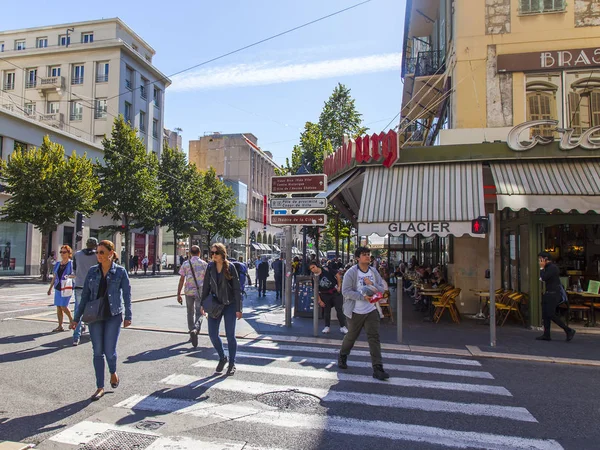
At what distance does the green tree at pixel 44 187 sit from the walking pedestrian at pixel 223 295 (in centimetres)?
2129

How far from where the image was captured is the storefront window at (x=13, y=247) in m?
28.7

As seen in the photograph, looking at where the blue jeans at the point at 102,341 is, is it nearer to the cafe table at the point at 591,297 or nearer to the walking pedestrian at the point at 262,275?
the cafe table at the point at 591,297

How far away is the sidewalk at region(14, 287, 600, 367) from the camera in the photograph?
8297 millimetres

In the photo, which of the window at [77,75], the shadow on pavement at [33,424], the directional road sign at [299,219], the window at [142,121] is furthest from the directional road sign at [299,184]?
the window at [77,75]

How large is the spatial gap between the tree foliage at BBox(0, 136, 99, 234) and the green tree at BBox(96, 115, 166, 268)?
19.1 feet

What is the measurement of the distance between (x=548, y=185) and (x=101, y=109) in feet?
129

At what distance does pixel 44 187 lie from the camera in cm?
2392

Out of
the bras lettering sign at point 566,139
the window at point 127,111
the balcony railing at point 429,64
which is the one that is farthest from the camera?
the window at point 127,111

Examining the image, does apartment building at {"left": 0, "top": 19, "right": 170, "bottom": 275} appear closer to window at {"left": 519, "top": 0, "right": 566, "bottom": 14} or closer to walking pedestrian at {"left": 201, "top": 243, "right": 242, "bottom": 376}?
window at {"left": 519, "top": 0, "right": 566, "bottom": 14}

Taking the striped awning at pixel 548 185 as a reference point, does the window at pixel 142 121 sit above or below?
above

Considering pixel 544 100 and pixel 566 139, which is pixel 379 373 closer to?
pixel 566 139

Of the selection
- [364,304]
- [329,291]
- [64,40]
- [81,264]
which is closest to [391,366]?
[364,304]

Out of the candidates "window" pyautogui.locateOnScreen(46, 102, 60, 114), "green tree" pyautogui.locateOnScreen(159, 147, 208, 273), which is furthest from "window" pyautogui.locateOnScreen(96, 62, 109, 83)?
"green tree" pyautogui.locateOnScreen(159, 147, 208, 273)

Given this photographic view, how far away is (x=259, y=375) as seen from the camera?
638cm
